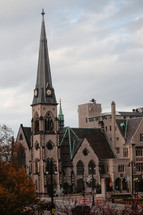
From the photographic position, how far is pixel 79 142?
11538 centimetres

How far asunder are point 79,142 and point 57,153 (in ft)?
20.0

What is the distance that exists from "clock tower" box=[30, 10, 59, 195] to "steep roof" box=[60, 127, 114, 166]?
3.11 m

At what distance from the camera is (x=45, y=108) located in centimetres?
11431

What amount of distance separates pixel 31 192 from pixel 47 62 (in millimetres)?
65661

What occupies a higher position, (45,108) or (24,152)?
(45,108)

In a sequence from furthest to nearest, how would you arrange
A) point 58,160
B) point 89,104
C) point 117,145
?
1. point 89,104
2. point 117,145
3. point 58,160

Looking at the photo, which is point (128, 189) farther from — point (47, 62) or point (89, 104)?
point (89, 104)

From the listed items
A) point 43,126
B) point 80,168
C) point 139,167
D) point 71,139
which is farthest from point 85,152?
point 139,167

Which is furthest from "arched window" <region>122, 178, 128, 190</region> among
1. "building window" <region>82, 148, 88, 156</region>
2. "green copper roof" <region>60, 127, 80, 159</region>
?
"green copper roof" <region>60, 127, 80, 159</region>

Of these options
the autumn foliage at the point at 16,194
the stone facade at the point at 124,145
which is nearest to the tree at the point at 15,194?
the autumn foliage at the point at 16,194

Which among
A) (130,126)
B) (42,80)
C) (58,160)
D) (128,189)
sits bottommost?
(128,189)

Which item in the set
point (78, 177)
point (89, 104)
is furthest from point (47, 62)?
point (89, 104)

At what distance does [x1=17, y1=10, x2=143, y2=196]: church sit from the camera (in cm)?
11175

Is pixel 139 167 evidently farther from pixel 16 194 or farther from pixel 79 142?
pixel 16 194
